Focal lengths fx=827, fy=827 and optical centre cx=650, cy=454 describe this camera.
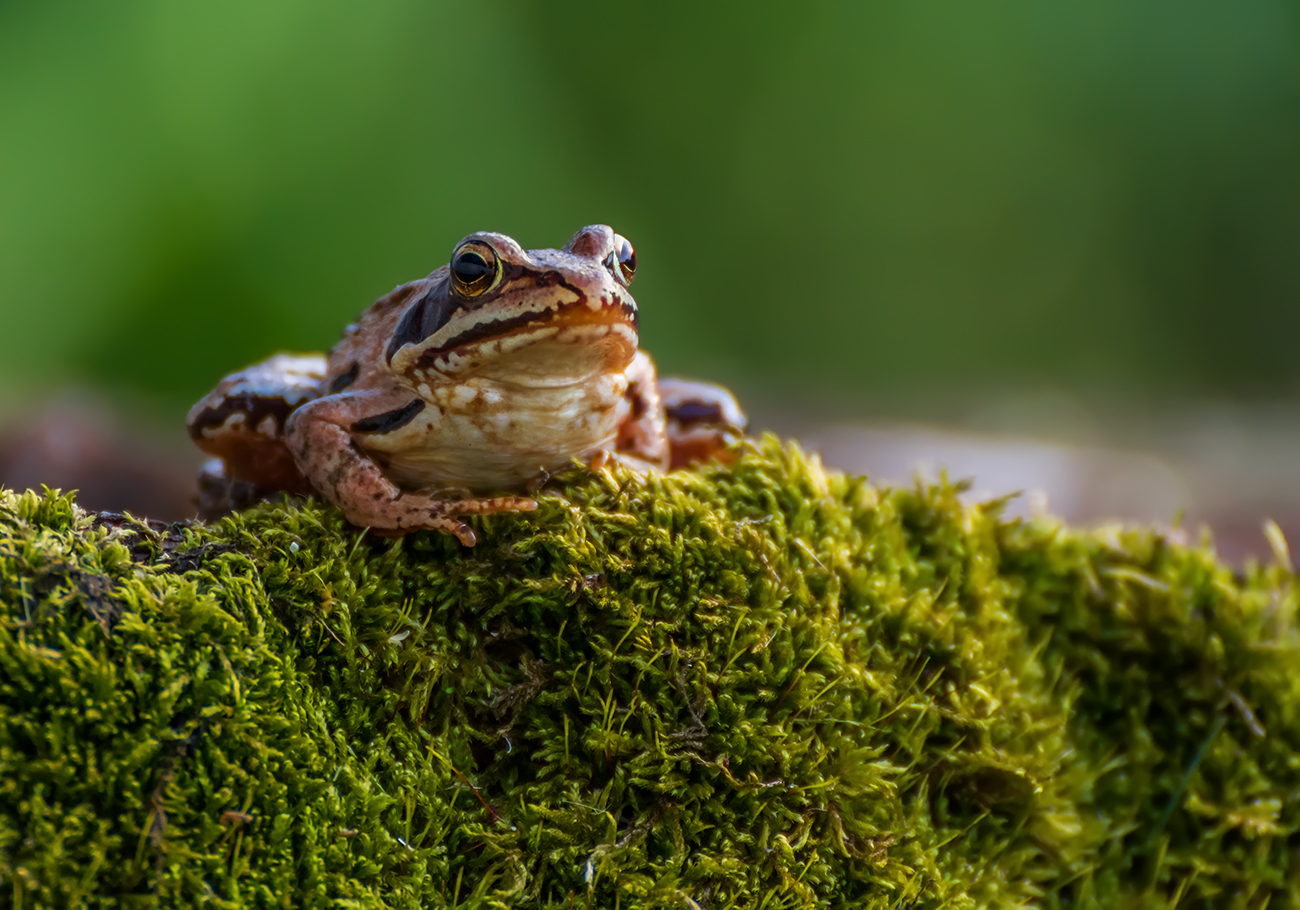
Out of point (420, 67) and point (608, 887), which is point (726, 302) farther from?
point (608, 887)

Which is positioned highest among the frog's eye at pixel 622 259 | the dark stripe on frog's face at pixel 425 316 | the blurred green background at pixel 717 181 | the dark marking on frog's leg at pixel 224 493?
the blurred green background at pixel 717 181

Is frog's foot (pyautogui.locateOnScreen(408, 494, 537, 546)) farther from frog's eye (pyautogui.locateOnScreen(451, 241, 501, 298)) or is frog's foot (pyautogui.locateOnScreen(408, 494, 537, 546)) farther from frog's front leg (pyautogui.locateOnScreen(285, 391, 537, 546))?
frog's eye (pyautogui.locateOnScreen(451, 241, 501, 298))

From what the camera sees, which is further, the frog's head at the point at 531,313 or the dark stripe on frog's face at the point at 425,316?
the dark stripe on frog's face at the point at 425,316

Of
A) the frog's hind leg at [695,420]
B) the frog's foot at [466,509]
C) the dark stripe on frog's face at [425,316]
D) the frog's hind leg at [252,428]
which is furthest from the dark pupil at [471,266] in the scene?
the frog's hind leg at [695,420]

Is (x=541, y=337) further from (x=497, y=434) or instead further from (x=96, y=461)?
(x=96, y=461)

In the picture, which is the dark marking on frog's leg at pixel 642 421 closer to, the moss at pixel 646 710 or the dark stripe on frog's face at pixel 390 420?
the moss at pixel 646 710

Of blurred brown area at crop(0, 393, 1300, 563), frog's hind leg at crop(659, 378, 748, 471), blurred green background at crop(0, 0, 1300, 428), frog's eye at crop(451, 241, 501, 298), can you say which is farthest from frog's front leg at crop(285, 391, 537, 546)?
blurred green background at crop(0, 0, 1300, 428)
